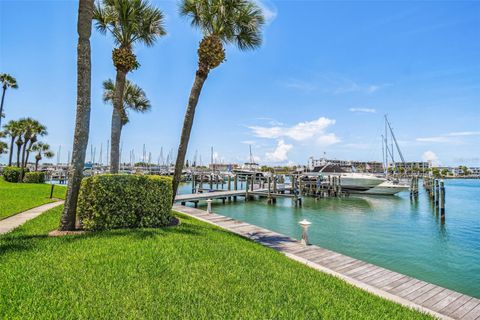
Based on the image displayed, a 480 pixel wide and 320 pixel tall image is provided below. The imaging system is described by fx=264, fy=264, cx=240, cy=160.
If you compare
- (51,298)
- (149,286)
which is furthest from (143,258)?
(51,298)

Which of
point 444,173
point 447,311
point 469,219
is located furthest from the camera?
point 444,173

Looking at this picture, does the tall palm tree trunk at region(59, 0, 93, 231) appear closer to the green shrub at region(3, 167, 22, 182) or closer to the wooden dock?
the wooden dock

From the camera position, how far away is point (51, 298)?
12.3 feet

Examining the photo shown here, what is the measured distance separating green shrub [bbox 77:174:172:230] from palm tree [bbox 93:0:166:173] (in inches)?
139

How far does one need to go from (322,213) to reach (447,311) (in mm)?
18237

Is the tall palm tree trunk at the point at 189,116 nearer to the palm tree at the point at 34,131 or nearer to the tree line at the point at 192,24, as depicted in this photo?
the tree line at the point at 192,24

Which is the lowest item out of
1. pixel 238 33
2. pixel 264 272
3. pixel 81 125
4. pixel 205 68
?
pixel 264 272

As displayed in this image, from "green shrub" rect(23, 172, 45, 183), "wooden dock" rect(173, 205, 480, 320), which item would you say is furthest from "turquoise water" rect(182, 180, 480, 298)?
"green shrub" rect(23, 172, 45, 183)

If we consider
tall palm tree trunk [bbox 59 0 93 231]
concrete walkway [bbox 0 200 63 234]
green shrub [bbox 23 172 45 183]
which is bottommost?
concrete walkway [bbox 0 200 63 234]

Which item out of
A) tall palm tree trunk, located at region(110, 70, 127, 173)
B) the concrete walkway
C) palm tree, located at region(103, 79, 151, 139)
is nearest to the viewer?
the concrete walkway

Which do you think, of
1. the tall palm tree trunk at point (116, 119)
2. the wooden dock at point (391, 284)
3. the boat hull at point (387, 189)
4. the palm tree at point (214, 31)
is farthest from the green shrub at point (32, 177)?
the boat hull at point (387, 189)

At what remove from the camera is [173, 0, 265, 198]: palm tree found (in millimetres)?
11180

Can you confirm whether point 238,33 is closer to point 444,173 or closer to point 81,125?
point 81,125

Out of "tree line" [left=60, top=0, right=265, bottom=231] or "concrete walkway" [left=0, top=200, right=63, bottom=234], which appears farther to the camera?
"tree line" [left=60, top=0, right=265, bottom=231]
